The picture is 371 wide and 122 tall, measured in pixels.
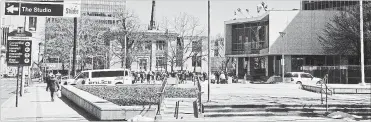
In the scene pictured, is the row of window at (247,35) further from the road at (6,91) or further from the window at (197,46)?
the road at (6,91)

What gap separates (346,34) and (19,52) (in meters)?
38.8

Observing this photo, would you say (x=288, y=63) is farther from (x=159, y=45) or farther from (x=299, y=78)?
(x=159, y=45)

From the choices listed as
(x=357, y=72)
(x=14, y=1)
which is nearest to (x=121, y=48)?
(x=357, y=72)

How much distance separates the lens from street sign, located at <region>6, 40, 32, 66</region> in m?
16.5

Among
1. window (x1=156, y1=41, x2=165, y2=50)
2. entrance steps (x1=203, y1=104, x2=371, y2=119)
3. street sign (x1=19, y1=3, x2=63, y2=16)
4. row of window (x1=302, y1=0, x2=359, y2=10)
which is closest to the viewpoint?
street sign (x1=19, y1=3, x2=63, y2=16)

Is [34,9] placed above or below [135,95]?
above

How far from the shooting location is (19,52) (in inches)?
655

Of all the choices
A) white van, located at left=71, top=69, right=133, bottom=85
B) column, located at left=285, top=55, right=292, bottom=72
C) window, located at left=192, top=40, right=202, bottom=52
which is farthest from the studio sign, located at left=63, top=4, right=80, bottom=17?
window, located at left=192, top=40, right=202, bottom=52

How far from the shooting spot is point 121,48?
56469mm

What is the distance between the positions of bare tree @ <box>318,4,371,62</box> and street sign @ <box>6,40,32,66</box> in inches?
1445

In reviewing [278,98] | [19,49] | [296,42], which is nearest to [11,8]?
[19,49]

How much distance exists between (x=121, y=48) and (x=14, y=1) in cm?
4281

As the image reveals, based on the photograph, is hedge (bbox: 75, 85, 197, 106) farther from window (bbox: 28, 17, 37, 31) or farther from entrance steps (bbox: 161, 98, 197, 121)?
window (bbox: 28, 17, 37, 31)

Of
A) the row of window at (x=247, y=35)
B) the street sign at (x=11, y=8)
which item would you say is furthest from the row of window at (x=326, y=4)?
the street sign at (x=11, y=8)
